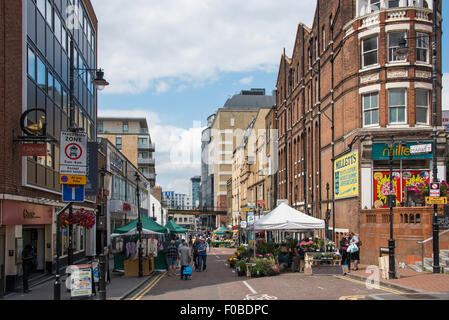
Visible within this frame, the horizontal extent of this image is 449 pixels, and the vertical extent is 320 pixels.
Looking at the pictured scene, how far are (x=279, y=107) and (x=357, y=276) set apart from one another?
39887 mm

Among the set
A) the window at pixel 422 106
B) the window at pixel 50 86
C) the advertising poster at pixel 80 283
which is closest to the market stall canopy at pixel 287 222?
the window at pixel 422 106

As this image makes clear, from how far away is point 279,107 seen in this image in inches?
2361

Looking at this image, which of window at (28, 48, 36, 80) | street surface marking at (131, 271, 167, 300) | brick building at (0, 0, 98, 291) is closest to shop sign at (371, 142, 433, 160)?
street surface marking at (131, 271, 167, 300)

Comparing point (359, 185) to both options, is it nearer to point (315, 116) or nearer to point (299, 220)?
point (299, 220)

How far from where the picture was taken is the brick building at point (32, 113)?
18.4 metres

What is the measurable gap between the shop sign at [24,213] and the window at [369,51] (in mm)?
19843

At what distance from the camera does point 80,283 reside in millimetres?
16141

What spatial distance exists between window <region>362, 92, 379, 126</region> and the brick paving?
10.6 metres

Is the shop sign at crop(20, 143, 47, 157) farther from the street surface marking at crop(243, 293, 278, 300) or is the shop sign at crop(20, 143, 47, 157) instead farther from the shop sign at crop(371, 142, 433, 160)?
the shop sign at crop(371, 142, 433, 160)

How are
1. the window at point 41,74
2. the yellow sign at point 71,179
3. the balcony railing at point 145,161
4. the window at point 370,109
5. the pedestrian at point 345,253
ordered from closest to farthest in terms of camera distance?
the yellow sign at point 71,179 → the window at point 41,74 → the pedestrian at point 345,253 → the window at point 370,109 → the balcony railing at point 145,161

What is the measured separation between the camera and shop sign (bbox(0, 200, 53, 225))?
1781 centimetres

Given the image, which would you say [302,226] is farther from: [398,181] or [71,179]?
[71,179]

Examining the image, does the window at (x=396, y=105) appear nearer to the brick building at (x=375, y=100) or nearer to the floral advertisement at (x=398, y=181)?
the brick building at (x=375, y=100)

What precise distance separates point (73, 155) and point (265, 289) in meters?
8.08
